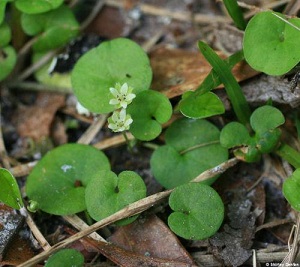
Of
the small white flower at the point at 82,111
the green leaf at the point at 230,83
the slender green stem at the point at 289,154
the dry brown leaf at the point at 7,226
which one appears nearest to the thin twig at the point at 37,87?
the small white flower at the point at 82,111

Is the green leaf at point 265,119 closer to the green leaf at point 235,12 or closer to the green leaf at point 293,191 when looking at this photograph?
the green leaf at point 293,191

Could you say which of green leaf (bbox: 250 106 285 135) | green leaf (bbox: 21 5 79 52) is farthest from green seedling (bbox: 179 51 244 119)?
green leaf (bbox: 21 5 79 52)

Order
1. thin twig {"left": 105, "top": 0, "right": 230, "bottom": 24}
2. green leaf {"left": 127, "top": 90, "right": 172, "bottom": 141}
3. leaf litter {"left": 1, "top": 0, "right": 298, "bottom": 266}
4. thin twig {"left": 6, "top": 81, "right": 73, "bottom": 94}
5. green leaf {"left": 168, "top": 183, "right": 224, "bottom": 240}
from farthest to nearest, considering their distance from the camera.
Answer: thin twig {"left": 105, "top": 0, "right": 230, "bottom": 24}, thin twig {"left": 6, "top": 81, "right": 73, "bottom": 94}, green leaf {"left": 127, "top": 90, "right": 172, "bottom": 141}, leaf litter {"left": 1, "top": 0, "right": 298, "bottom": 266}, green leaf {"left": 168, "top": 183, "right": 224, "bottom": 240}

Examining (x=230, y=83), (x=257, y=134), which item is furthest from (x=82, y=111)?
(x=257, y=134)

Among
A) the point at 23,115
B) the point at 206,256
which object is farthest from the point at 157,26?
the point at 206,256

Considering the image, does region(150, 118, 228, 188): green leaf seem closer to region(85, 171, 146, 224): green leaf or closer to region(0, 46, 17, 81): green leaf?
region(85, 171, 146, 224): green leaf

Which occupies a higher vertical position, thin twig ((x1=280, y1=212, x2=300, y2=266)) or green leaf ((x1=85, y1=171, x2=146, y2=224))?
green leaf ((x1=85, y1=171, x2=146, y2=224))

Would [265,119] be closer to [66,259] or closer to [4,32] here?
[66,259]
